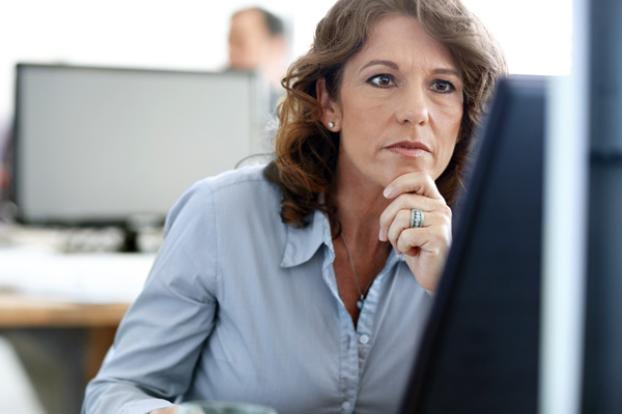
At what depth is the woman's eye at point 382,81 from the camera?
43.6 inches

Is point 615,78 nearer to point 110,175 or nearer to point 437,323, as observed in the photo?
point 437,323

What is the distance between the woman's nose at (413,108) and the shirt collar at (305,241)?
7.2 inches

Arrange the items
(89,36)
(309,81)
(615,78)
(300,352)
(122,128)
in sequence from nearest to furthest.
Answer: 1. (615,78)
2. (300,352)
3. (309,81)
4. (122,128)
5. (89,36)

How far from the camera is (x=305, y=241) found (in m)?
1.14

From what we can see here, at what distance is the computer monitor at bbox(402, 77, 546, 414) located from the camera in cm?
48

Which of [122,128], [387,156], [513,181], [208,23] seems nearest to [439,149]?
[387,156]

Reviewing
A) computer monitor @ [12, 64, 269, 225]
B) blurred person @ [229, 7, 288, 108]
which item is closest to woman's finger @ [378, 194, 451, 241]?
computer monitor @ [12, 64, 269, 225]

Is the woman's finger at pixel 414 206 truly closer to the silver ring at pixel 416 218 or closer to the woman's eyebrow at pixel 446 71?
the silver ring at pixel 416 218

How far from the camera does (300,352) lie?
110 cm

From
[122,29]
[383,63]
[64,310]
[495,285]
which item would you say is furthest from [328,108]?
[122,29]

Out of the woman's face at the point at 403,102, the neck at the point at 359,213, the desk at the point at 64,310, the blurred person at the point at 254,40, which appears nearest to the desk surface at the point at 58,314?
the desk at the point at 64,310

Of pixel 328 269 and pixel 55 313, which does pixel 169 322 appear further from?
pixel 55 313

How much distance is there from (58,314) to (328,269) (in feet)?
3.09

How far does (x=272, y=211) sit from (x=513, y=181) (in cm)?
72
